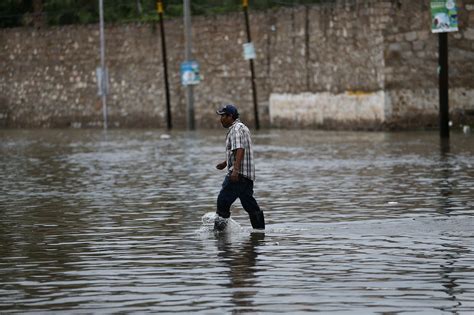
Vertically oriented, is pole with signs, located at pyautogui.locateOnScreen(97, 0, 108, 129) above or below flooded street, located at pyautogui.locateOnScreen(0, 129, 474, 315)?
above

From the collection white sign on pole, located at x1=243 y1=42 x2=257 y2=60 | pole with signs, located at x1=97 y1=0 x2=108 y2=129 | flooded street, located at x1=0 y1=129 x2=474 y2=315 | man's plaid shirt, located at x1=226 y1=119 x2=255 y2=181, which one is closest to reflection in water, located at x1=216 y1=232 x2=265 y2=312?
flooded street, located at x1=0 y1=129 x2=474 y2=315

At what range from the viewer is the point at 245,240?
15094 mm

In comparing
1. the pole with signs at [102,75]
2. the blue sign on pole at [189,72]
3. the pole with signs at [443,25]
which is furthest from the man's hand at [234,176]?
the pole with signs at [102,75]

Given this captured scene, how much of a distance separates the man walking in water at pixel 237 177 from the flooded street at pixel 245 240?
223mm

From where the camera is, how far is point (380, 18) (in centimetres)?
4588

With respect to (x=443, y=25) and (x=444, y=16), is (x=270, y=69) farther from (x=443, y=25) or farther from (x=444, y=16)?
(x=443, y=25)

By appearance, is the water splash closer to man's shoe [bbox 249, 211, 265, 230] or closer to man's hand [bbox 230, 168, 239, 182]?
man's shoe [bbox 249, 211, 265, 230]

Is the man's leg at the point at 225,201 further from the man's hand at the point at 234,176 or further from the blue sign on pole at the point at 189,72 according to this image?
the blue sign on pole at the point at 189,72

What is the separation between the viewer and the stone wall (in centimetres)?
4541

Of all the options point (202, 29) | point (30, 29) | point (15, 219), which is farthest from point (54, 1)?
point (15, 219)

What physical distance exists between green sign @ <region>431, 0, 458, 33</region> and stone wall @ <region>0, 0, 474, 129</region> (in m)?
8.74

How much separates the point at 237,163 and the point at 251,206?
0.49 metres

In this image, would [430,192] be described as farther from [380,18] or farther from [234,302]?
[380,18]

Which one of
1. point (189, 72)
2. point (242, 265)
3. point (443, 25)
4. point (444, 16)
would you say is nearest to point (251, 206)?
point (242, 265)
